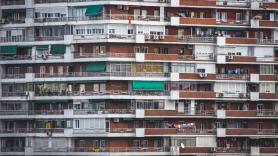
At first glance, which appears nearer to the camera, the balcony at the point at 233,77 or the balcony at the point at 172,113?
the balcony at the point at 172,113

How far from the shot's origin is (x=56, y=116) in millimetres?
78312

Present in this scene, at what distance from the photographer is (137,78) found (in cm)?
7762

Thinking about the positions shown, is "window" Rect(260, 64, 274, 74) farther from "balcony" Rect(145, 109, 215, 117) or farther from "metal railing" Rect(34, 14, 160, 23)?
"metal railing" Rect(34, 14, 160, 23)

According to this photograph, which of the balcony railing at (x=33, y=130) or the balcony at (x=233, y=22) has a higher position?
the balcony at (x=233, y=22)

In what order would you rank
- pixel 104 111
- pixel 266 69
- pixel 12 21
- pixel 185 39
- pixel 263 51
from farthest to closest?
pixel 263 51
pixel 266 69
pixel 12 21
pixel 185 39
pixel 104 111

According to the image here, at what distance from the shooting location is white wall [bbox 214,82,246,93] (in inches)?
3142

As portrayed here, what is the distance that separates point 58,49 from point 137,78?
698 cm

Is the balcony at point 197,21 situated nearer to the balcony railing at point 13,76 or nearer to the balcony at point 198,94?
the balcony at point 198,94

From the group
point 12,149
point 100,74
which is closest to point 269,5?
point 100,74

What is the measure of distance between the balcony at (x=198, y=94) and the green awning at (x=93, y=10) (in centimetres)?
951

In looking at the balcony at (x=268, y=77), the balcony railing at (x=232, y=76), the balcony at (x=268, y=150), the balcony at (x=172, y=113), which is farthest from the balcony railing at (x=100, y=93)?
the balcony at (x=268, y=150)

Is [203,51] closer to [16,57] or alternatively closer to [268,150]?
[268,150]

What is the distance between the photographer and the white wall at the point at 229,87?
262 feet

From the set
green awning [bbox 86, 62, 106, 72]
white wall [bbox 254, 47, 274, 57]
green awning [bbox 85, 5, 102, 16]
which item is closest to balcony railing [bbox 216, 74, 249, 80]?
white wall [bbox 254, 47, 274, 57]
